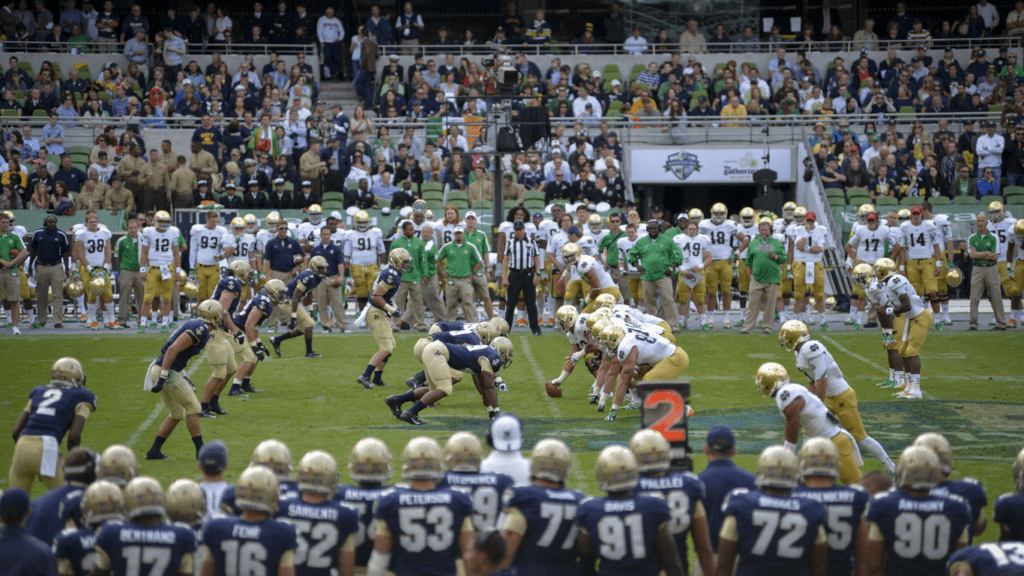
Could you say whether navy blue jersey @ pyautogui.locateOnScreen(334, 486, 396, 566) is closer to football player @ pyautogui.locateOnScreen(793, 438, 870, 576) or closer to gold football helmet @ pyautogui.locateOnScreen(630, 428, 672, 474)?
gold football helmet @ pyautogui.locateOnScreen(630, 428, 672, 474)

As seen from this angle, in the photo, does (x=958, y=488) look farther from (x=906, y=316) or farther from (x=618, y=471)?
(x=906, y=316)

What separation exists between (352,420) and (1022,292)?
11.6 m

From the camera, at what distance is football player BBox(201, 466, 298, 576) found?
4.81 m

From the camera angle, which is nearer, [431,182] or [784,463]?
[784,463]

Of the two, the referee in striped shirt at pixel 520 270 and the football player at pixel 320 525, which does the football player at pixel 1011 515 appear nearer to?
the football player at pixel 320 525

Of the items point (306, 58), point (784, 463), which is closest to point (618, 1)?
point (306, 58)

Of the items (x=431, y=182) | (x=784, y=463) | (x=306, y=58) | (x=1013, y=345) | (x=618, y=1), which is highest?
(x=618, y=1)

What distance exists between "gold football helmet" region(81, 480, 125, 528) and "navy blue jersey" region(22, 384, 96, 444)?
225 cm

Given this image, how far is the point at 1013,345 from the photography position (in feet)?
49.7

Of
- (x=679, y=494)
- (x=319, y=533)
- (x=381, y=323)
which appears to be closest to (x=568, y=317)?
(x=381, y=323)

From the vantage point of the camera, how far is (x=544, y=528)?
5.09m

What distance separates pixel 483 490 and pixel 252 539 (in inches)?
49.1

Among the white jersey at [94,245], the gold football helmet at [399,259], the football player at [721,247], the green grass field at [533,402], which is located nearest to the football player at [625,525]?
the green grass field at [533,402]

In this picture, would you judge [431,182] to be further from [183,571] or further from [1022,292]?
[183,571]
